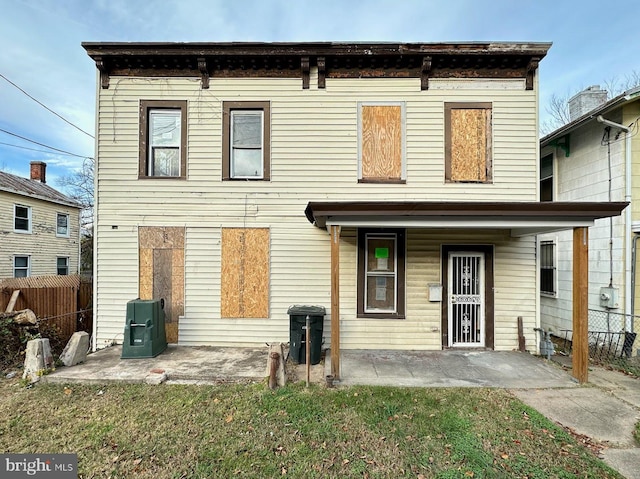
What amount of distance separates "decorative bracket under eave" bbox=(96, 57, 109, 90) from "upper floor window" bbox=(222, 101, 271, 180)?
8.49 feet

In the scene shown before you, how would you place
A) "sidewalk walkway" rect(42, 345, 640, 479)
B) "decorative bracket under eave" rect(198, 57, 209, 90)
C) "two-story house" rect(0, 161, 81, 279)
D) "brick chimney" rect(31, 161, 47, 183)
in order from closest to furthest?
1. "sidewalk walkway" rect(42, 345, 640, 479)
2. "decorative bracket under eave" rect(198, 57, 209, 90)
3. "two-story house" rect(0, 161, 81, 279)
4. "brick chimney" rect(31, 161, 47, 183)

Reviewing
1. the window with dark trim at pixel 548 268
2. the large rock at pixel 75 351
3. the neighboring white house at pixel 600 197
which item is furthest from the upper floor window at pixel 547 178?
the large rock at pixel 75 351

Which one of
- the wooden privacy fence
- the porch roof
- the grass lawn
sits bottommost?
the grass lawn

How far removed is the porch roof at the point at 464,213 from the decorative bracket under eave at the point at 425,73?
3366 mm

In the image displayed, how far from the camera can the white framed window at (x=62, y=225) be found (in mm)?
15148

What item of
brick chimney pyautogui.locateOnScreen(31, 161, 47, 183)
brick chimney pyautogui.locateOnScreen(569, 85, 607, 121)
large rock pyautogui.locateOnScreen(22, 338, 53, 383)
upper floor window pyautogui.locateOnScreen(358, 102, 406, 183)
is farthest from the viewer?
brick chimney pyautogui.locateOnScreen(31, 161, 47, 183)

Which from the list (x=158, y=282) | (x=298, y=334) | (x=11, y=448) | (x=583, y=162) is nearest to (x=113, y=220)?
(x=158, y=282)

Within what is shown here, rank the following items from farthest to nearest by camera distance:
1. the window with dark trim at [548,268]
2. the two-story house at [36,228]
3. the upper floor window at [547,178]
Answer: the two-story house at [36,228]
the upper floor window at [547,178]
the window with dark trim at [548,268]

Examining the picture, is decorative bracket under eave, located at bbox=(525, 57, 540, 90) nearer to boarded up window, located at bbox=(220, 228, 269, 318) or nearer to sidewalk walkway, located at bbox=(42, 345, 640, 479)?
sidewalk walkway, located at bbox=(42, 345, 640, 479)

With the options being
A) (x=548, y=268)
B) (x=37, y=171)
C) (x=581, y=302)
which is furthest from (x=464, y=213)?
(x=37, y=171)

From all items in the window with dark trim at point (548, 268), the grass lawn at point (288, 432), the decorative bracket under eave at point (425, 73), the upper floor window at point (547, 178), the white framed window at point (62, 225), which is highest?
the decorative bracket under eave at point (425, 73)

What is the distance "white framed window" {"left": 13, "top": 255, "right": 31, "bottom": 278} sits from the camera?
1283cm

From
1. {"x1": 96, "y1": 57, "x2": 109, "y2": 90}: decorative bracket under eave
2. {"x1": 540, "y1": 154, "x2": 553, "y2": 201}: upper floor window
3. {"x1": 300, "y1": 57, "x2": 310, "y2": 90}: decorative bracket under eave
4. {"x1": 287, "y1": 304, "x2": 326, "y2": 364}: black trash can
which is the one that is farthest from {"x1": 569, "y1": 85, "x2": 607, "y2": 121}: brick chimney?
{"x1": 96, "y1": 57, "x2": 109, "y2": 90}: decorative bracket under eave

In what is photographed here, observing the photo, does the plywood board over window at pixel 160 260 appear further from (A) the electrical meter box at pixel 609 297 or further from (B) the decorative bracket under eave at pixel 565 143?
(B) the decorative bracket under eave at pixel 565 143
